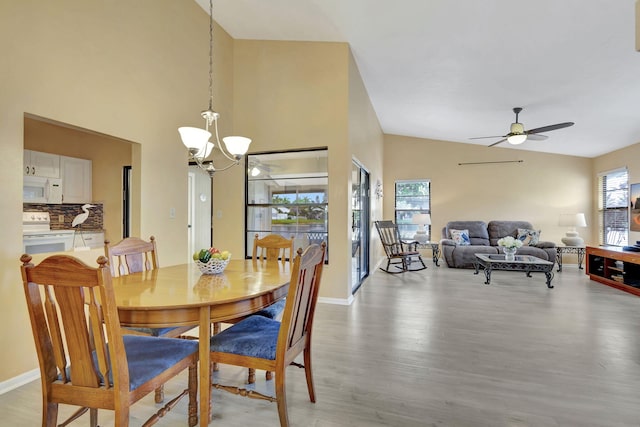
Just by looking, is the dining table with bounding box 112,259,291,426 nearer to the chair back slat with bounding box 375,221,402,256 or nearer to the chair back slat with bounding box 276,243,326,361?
the chair back slat with bounding box 276,243,326,361

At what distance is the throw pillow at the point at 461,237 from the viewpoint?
22.4ft

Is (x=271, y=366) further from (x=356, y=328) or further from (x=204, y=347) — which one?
(x=356, y=328)

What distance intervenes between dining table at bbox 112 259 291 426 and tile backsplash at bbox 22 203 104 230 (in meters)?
2.93

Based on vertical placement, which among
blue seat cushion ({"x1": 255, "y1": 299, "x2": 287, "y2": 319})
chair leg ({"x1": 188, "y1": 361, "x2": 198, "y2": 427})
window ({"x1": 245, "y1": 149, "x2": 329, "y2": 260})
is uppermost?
window ({"x1": 245, "y1": 149, "x2": 329, "y2": 260})

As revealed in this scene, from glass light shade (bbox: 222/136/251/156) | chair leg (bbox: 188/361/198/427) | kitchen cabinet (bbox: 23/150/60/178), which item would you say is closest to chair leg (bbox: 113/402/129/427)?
chair leg (bbox: 188/361/198/427)

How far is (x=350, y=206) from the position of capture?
13.5 feet

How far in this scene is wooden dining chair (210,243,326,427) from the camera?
1551 millimetres

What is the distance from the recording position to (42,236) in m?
3.21

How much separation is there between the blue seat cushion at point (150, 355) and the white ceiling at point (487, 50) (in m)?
3.28

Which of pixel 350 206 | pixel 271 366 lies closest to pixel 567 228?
pixel 350 206

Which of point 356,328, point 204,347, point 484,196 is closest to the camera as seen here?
point 204,347

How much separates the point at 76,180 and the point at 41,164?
405 mm

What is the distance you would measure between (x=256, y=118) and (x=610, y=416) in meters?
4.43

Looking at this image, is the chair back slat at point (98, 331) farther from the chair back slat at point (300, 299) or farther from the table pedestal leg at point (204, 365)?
the chair back slat at point (300, 299)
